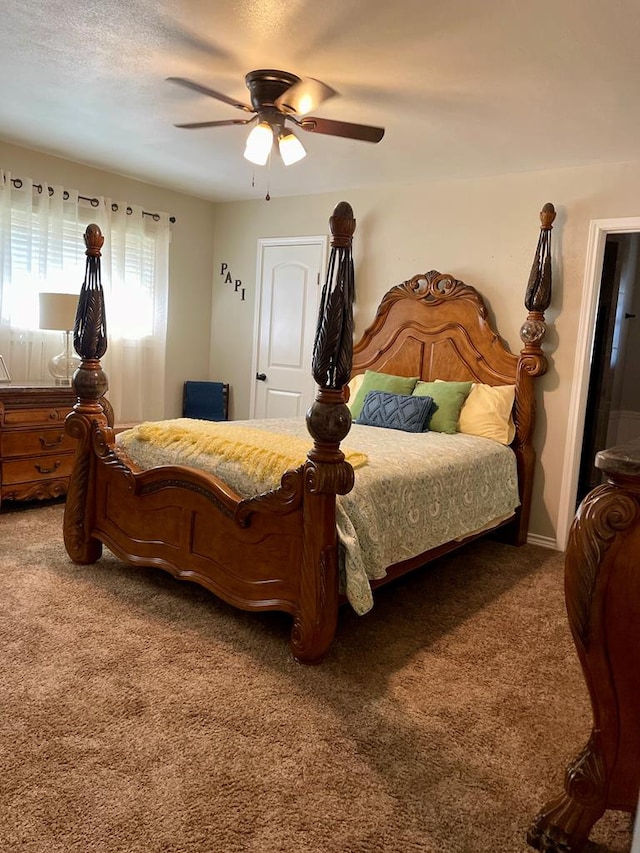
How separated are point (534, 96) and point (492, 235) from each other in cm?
140

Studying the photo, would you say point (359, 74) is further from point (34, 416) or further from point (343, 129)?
point (34, 416)

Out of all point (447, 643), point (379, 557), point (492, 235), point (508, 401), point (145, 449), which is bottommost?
point (447, 643)

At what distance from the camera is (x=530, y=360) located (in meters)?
3.92

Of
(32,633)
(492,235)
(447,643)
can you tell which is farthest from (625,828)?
(492,235)

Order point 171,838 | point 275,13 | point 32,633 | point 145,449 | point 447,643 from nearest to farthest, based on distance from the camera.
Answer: point 171,838 → point 275,13 → point 32,633 → point 447,643 → point 145,449

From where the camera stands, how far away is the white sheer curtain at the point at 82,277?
4.13 meters

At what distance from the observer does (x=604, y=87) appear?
2.66 metres

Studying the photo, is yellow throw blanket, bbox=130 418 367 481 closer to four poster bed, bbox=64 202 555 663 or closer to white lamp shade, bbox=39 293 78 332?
four poster bed, bbox=64 202 555 663

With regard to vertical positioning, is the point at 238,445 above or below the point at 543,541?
above

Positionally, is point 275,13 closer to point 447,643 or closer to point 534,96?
point 534,96

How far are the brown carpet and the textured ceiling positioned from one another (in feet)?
7.73

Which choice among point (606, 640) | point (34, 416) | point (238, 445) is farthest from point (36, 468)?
point (606, 640)

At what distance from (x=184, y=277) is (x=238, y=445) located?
10.2 feet

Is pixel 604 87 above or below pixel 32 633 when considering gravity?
above
